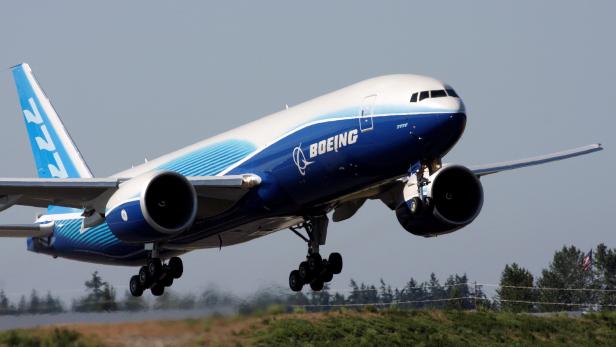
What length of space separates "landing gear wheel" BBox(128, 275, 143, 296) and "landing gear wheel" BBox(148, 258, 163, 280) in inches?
25.1

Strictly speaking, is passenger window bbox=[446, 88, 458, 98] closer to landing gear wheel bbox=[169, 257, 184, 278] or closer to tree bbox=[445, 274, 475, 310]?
landing gear wheel bbox=[169, 257, 184, 278]

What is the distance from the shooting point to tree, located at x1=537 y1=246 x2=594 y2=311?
Result: 75250mm

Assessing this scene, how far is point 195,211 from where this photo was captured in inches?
1412

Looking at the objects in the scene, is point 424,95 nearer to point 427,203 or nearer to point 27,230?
Result: point 427,203

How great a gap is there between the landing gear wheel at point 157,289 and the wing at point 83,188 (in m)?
3.23

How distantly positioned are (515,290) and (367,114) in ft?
126

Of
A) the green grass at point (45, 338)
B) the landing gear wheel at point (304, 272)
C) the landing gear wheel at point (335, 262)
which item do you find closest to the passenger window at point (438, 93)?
the landing gear wheel at point (335, 262)

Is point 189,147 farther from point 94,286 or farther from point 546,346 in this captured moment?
point 546,346

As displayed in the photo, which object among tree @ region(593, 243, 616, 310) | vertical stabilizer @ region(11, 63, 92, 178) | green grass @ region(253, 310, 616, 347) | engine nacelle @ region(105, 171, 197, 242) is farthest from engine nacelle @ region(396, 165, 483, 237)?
tree @ region(593, 243, 616, 310)

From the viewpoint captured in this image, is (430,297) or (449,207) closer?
(449,207)

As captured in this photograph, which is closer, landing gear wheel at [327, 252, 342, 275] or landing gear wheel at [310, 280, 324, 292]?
landing gear wheel at [327, 252, 342, 275]

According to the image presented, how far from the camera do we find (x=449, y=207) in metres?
36.3

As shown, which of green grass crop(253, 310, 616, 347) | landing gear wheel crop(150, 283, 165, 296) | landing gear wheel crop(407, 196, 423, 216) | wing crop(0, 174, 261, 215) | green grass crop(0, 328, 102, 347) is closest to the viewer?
landing gear wheel crop(407, 196, 423, 216)

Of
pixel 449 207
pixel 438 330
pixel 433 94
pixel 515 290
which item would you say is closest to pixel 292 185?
pixel 449 207
